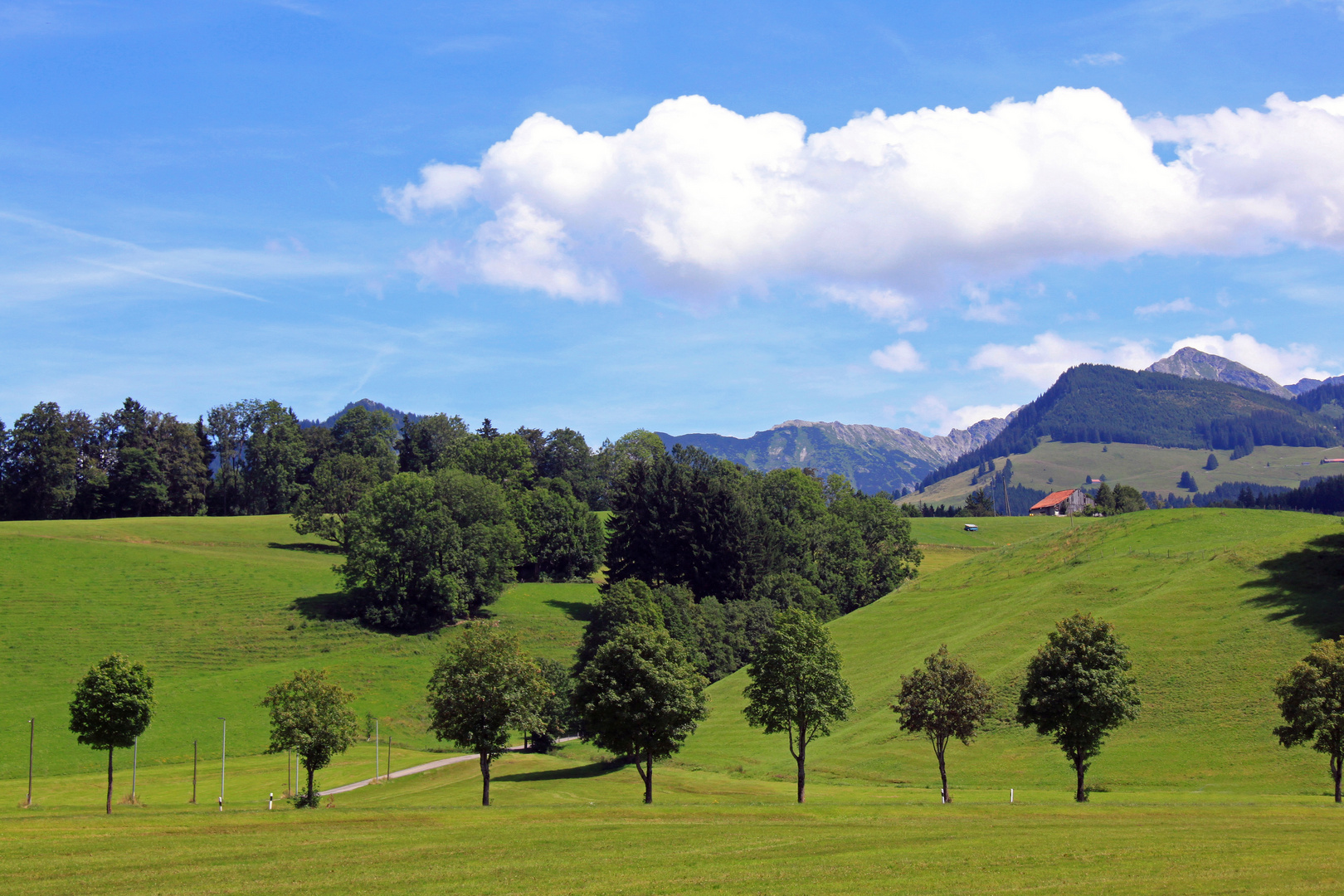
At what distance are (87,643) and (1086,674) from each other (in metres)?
93.6

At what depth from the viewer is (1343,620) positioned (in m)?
73.4

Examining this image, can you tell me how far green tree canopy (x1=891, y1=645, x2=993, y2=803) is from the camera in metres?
55.8

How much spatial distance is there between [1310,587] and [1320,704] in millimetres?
38230

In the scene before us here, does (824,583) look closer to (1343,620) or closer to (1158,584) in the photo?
(1158,584)

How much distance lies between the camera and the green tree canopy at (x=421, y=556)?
383 feet

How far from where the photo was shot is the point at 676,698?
57594 mm

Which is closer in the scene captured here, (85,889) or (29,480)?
(85,889)

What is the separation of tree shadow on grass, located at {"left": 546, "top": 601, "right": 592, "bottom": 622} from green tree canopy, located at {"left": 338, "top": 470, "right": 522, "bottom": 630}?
32.1 ft

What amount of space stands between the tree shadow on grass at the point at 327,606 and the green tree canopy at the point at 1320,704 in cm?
9906

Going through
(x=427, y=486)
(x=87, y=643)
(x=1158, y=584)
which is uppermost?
(x=427, y=486)

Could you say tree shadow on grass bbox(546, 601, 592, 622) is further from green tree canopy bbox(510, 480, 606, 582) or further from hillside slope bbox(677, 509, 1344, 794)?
hillside slope bbox(677, 509, 1344, 794)

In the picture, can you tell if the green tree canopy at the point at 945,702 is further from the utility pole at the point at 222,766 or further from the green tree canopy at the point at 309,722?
the utility pole at the point at 222,766

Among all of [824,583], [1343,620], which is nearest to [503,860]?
[1343,620]

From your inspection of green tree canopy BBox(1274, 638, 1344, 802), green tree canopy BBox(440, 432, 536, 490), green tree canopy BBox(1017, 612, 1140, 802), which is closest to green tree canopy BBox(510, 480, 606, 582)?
green tree canopy BBox(440, 432, 536, 490)
